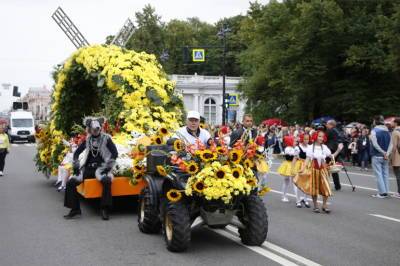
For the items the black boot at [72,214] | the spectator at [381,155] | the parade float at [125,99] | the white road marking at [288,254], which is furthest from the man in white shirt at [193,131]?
the spectator at [381,155]

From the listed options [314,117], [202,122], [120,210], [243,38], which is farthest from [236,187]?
[243,38]

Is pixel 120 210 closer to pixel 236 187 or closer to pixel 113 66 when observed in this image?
pixel 113 66

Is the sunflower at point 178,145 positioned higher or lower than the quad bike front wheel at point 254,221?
higher

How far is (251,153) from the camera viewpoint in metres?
7.48

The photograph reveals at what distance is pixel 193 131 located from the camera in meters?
8.65

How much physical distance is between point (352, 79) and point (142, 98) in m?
23.7

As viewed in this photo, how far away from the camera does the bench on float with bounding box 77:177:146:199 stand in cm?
984

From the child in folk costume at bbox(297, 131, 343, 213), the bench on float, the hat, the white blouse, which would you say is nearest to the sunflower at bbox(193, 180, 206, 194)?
the bench on float

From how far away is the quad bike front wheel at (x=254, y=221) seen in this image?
7531 millimetres

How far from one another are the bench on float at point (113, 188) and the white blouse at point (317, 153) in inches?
134

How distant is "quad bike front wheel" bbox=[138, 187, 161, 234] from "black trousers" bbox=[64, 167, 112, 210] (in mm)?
1169

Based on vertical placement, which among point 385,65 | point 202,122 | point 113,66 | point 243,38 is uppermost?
point 243,38

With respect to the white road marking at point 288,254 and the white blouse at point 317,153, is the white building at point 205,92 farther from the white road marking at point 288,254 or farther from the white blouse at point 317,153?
the white road marking at point 288,254

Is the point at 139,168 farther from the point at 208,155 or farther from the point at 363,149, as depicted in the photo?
the point at 363,149
